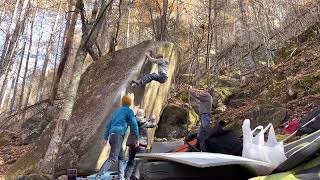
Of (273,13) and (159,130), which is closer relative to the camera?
(159,130)

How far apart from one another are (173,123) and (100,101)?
18.2ft

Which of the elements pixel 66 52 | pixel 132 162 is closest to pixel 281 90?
pixel 66 52

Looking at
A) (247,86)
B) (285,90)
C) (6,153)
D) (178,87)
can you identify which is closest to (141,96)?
(285,90)

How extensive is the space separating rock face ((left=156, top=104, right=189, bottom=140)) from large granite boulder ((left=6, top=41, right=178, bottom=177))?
137 inches

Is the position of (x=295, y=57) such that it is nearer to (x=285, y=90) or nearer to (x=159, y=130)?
(x=285, y=90)

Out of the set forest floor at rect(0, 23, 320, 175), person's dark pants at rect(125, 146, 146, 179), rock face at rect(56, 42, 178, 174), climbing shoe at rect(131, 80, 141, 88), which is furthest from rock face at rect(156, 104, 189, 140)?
person's dark pants at rect(125, 146, 146, 179)

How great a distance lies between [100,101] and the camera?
959 centimetres

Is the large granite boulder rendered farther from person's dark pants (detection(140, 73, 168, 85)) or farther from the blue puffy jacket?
the blue puffy jacket

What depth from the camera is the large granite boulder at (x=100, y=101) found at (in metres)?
8.74

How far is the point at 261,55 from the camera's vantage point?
22906mm

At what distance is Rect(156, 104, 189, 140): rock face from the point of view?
14.4 m

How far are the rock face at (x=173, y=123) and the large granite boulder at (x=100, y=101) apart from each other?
3.47m

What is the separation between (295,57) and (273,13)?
496 cm

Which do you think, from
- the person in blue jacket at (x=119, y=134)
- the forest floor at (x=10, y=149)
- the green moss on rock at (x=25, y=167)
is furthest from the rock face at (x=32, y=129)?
the person in blue jacket at (x=119, y=134)
